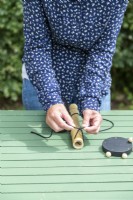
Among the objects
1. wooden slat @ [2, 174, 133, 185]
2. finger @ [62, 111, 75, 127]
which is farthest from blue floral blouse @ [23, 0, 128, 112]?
wooden slat @ [2, 174, 133, 185]

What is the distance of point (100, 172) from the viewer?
1703 millimetres

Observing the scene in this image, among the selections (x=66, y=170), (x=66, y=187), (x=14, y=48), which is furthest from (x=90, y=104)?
(x=14, y=48)

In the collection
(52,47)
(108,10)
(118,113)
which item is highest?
(108,10)

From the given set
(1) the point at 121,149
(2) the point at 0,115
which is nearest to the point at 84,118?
(1) the point at 121,149

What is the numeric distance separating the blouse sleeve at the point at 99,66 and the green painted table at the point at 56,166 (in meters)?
0.12

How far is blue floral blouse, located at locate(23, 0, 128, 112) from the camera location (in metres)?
2.07

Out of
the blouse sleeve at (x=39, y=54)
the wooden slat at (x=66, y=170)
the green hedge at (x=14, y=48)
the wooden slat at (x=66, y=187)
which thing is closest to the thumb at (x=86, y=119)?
the blouse sleeve at (x=39, y=54)

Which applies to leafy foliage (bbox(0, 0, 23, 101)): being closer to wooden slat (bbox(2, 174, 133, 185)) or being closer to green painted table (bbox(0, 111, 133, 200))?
green painted table (bbox(0, 111, 133, 200))

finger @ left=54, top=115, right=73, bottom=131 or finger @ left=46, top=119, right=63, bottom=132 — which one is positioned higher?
finger @ left=54, top=115, right=73, bottom=131

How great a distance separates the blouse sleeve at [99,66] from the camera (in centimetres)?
208

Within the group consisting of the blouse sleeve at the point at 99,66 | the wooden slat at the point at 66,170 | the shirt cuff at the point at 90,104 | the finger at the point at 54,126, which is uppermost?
the blouse sleeve at the point at 99,66

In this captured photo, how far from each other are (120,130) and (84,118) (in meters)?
0.15

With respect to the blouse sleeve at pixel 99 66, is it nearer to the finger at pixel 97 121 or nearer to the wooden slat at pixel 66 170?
the finger at pixel 97 121

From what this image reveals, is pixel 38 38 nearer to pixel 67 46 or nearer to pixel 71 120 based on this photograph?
pixel 67 46
